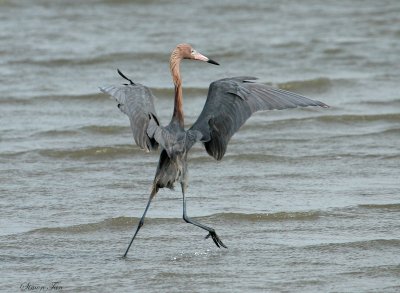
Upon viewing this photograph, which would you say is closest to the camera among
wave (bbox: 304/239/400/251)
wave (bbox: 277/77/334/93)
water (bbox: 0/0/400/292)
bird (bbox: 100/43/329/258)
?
water (bbox: 0/0/400/292)

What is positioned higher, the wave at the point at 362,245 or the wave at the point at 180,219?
the wave at the point at 362,245

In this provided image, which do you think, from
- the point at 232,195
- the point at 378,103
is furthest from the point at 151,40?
the point at 232,195

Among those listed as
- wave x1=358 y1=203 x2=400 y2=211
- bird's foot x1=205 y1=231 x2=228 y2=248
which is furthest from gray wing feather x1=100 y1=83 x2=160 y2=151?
wave x1=358 y1=203 x2=400 y2=211

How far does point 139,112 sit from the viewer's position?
766 centimetres

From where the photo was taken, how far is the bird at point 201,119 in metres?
7.71

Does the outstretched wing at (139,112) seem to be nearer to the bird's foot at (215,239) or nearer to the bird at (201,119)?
the bird at (201,119)

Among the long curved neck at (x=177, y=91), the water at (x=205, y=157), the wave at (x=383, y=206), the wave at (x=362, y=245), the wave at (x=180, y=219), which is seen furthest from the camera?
the wave at (x=383, y=206)

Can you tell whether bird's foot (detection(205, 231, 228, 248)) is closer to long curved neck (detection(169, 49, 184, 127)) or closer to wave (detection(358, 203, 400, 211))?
long curved neck (detection(169, 49, 184, 127))

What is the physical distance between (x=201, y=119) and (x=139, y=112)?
587 mm

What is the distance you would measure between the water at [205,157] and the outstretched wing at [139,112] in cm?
88

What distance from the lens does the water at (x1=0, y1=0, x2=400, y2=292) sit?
759 cm

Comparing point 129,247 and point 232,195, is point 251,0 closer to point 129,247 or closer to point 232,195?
point 232,195

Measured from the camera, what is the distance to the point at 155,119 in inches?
304

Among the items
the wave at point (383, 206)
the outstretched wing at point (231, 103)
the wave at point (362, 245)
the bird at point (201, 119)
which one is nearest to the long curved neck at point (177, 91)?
the bird at point (201, 119)
